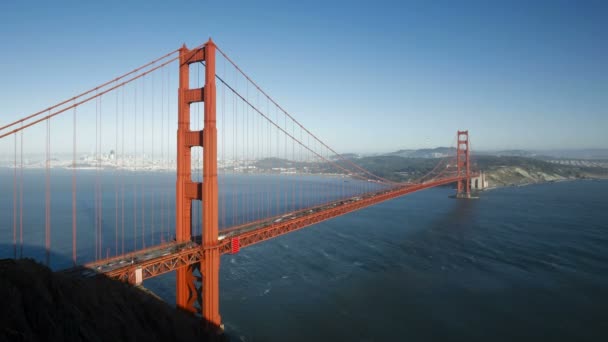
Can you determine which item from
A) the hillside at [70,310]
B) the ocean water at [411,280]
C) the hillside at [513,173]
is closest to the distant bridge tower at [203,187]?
the hillside at [70,310]

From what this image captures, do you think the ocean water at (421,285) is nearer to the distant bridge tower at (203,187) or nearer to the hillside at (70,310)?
the distant bridge tower at (203,187)

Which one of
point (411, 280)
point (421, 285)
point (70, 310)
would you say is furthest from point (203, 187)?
point (411, 280)

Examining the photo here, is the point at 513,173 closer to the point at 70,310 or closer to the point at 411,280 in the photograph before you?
the point at 411,280

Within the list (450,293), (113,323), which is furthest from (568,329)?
(113,323)

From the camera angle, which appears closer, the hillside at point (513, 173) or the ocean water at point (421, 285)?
the ocean water at point (421, 285)

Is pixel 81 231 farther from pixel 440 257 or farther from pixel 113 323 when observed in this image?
pixel 440 257

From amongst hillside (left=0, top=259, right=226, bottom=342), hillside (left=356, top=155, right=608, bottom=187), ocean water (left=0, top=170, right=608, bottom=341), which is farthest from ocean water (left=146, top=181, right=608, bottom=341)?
hillside (left=356, top=155, right=608, bottom=187)

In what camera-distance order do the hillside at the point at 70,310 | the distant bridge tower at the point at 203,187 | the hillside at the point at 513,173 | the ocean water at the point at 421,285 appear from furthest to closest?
the hillside at the point at 513,173 → the ocean water at the point at 421,285 → the distant bridge tower at the point at 203,187 → the hillside at the point at 70,310
